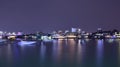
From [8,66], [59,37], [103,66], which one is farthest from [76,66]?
[59,37]

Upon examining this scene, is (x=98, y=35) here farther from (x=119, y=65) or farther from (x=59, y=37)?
(x=119, y=65)

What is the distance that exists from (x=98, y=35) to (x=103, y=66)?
80.6 metres

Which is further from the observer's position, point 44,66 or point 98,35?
point 98,35

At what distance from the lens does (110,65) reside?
1418 cm

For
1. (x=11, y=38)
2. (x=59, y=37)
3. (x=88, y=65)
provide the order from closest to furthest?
(x=88, y=65) < (x=11, y=38) < (x=59, y=37)

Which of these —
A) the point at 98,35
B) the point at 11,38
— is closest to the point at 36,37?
the point at 11,38

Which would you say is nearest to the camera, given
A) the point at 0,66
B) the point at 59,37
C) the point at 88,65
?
the point at 0,66

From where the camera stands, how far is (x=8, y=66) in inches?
523

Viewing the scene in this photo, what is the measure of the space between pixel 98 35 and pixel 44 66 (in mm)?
81239

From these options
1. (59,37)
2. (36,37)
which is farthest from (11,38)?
(59,37)

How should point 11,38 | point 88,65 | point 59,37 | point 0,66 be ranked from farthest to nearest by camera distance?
1. point 59,37
2. point 11,38
3. point 88,65
4. point 0,66

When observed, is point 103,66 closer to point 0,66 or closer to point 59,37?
point 0,66

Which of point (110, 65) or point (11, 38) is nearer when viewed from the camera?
point (110, 65)

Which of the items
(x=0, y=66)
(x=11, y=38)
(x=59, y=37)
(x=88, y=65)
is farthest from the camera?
(x=59, y=37)
